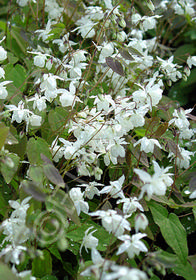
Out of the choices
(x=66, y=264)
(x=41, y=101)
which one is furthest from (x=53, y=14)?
(x=66, y=264)

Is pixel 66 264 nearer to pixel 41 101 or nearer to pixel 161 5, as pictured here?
pixel 41 101

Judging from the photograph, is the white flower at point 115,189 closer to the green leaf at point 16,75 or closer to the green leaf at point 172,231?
the green leaf at point 172,231

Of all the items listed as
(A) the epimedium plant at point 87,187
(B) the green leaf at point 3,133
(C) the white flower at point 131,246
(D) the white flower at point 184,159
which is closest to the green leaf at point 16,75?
(A) the epimedium plant at point 87,187

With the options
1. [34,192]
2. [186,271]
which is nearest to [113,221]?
[34,192]

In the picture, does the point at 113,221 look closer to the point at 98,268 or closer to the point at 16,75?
the point at 98,268

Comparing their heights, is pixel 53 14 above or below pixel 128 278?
above

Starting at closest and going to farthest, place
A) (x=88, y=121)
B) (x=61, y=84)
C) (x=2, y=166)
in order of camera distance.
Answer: (x=2, y=166)
(x=88, y=121)
(x=61, y=84)
